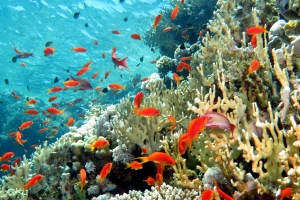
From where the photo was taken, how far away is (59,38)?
89.1 ft

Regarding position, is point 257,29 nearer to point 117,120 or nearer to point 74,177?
point 117,120

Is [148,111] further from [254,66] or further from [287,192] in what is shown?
[287,192]

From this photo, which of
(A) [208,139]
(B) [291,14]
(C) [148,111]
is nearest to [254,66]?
(B) [291,14]

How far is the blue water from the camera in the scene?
21.8 metres

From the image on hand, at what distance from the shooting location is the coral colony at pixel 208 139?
7.70 feet

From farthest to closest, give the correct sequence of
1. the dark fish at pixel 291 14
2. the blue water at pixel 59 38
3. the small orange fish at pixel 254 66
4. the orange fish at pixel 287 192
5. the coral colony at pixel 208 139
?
the blue water at pixel 59 38 → the dark fish at pixel 291 14 → the small orange fish at pixel 254 66 → the coral colony at pixel 208 139 → the orange fish at pixel 287 192

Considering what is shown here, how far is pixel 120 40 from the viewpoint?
1070 inches

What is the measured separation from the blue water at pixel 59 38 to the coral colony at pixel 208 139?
550 inches

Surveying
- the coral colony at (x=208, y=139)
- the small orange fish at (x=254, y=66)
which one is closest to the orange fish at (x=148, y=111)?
the coral colony at (x=208, y=139)

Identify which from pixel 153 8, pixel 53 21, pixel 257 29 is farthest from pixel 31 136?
pixel 257 29

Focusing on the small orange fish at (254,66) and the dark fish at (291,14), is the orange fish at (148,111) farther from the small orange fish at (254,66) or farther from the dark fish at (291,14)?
the dark fish at (291,14)

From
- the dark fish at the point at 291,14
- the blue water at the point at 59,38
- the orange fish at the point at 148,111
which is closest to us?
the dark fish at the point at 291,14

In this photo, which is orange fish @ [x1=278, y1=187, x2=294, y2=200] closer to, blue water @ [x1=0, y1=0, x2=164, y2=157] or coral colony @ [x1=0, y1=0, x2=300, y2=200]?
coral colony @ [x1=0, y1=0, x2=300, y2=200]

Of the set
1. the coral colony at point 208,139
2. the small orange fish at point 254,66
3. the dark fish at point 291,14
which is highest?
the dark fish at point 291,14
